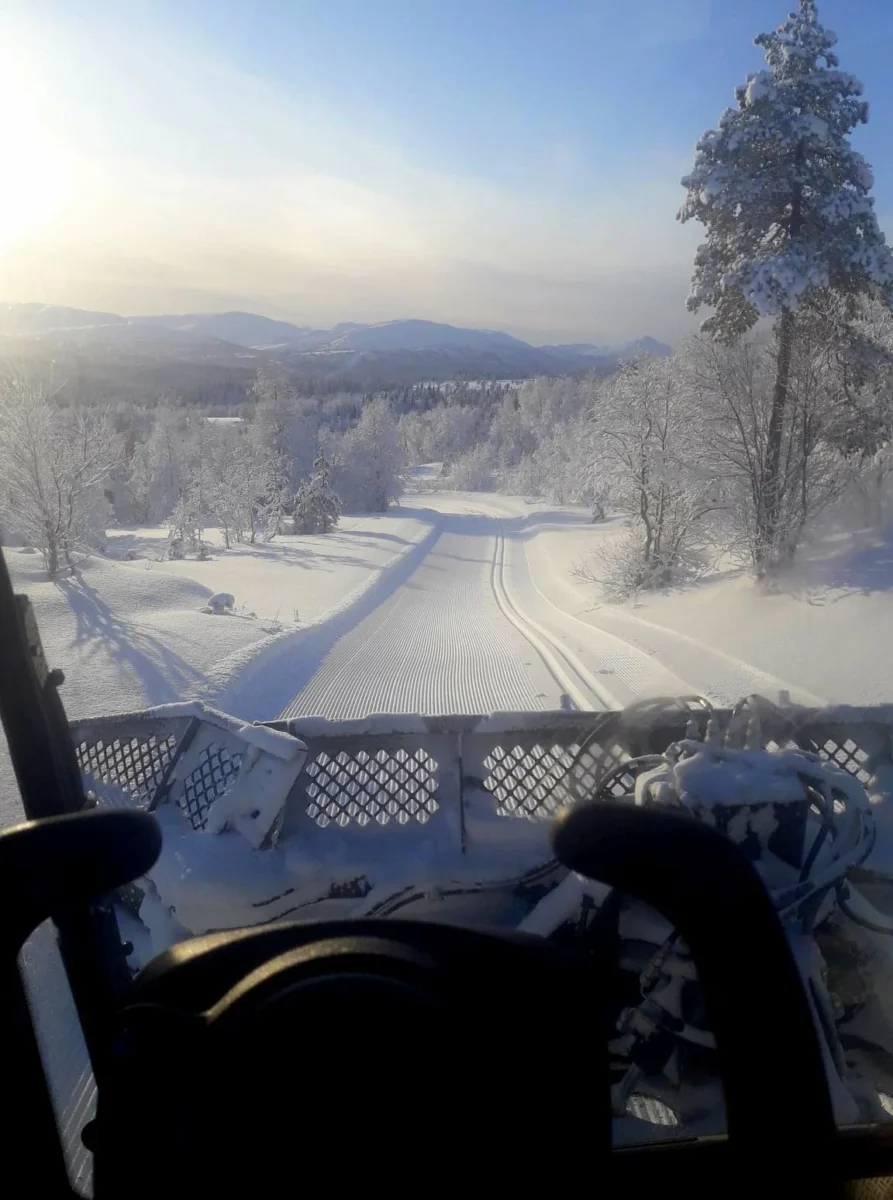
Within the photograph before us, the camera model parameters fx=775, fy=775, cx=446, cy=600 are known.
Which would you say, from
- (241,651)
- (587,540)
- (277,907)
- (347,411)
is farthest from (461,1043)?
(347,411)

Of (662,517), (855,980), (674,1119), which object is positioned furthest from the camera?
(662,517)

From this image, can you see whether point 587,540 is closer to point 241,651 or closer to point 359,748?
point 241,651

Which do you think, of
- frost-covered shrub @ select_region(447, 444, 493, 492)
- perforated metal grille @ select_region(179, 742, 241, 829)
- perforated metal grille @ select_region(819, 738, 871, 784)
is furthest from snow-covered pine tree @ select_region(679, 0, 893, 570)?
frost-covered shrub @ select_region(447, 444, 493, 492)

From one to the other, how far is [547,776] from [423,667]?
8646 mm

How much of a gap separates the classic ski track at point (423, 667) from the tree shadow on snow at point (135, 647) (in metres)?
1.44

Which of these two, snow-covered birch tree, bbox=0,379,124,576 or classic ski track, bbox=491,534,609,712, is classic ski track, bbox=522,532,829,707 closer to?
classic ski track, bbox=491,534,609,712

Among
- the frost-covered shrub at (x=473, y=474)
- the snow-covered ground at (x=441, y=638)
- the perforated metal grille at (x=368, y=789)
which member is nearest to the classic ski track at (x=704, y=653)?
the snow-covered ground at (x=441, y=638)

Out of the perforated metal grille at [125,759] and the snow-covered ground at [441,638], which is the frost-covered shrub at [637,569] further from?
the perforated metal grille at [125,759]

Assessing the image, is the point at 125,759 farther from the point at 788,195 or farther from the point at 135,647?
the point at 788,195

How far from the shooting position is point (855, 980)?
7.98ft

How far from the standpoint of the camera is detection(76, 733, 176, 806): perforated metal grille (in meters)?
3.23

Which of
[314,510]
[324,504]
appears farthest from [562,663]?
[324,504]

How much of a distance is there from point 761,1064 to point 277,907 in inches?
74.9

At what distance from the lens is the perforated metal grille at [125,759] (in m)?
3.23
